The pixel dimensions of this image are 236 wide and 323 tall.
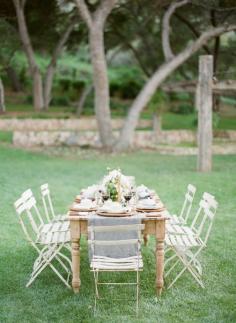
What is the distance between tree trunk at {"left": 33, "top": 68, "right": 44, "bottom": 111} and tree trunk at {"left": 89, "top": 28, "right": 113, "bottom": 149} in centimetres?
533

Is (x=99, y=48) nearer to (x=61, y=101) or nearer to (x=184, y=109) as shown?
(x=61, y=101)

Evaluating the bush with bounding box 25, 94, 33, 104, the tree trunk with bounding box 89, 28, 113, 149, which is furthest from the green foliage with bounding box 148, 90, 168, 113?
the bush with bounding box 25, 94, 33, 104

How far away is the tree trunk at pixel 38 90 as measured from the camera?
2308 centimetres

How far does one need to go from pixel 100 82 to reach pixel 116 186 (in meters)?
12.1

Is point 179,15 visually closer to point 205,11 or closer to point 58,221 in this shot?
point 205,11

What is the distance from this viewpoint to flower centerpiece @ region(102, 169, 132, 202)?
6.20 metres

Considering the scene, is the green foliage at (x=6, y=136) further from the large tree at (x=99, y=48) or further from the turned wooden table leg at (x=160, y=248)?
the turned wooden table leg at (x=160, y=248)

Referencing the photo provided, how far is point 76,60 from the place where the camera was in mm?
32688

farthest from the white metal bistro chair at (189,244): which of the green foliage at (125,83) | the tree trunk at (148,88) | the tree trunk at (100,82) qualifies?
the green foliage at (125,83)

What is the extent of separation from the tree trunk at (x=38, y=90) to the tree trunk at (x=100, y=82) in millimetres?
5330

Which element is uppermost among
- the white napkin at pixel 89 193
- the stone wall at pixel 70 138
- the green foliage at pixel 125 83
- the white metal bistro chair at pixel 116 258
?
the green foliage at pixel 125 83

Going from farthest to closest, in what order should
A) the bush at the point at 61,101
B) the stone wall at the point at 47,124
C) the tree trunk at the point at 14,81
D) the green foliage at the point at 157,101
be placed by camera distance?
1. the tree trunk at the point at 14,81
2. the bush at the point at 61,101
3. the stone wall at the point at 47,124
4. the green foliage at the point at 157,101

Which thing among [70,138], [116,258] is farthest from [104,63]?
[116,258]

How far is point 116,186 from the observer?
6.24 m
